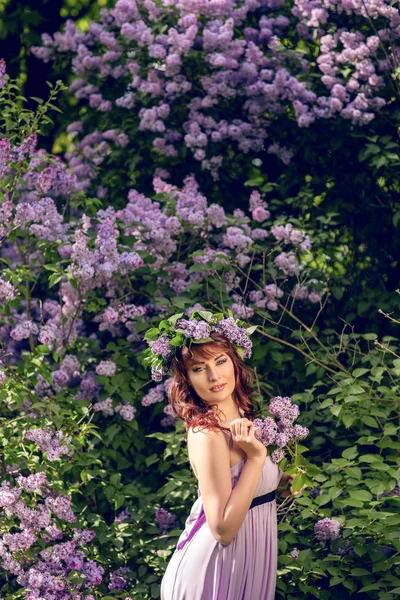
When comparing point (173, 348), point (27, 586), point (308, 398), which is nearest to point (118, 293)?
point (308, 398)

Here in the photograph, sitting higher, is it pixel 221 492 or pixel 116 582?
pixel 221 492

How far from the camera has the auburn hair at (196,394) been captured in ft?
9.69

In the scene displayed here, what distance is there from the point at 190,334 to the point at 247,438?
0.39m

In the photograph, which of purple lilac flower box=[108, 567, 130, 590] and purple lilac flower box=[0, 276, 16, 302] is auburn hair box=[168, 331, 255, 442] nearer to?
purple lilac flower box=[108, 567, 130, 590]

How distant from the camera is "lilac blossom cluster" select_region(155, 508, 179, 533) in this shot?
4.28 meters

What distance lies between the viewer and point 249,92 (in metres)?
5.67

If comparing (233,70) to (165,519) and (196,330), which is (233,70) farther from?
(196,330)

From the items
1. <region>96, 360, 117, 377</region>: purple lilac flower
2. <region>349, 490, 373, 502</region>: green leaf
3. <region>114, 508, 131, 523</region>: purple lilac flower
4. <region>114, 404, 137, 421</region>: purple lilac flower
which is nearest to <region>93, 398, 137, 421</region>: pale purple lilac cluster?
<region>114, 404, 137, 421</region>: purple lilac flower

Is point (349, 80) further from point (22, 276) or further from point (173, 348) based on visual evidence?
point (173, 348)

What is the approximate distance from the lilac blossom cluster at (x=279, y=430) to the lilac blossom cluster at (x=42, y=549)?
1.26m

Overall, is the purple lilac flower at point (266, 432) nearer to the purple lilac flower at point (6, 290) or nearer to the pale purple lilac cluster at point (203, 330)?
the pale purple lilac cluster at point (203, 330)

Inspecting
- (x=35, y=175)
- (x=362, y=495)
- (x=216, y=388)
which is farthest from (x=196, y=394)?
(x=35, y=175)

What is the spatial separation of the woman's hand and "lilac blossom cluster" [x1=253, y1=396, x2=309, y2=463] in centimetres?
8

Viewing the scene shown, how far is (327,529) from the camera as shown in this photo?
3795mm
